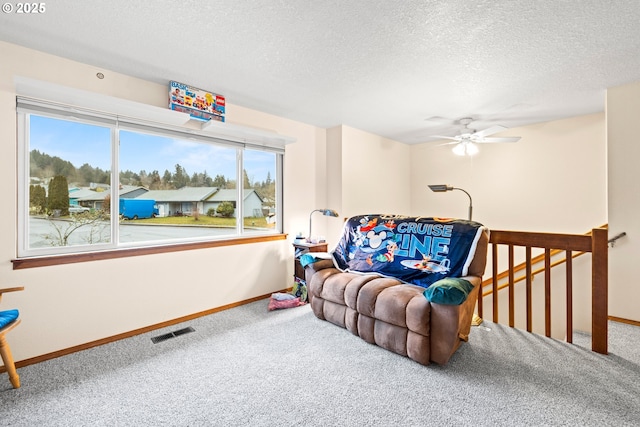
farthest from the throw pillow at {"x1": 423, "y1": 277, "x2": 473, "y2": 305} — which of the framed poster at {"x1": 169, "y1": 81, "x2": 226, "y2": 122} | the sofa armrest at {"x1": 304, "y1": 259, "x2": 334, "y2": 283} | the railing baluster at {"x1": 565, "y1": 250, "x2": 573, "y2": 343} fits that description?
the framed poster at {"x1": 169, "y1": 81, "x2": 226, "y2": 122}

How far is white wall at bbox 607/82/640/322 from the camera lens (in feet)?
9.41

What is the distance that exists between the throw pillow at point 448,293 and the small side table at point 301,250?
179cm

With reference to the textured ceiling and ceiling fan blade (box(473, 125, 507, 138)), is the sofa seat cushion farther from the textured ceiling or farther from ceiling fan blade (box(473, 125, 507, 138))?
ceiling fan blade (box(473, 125, 507, 138))

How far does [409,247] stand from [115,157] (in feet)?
9.62

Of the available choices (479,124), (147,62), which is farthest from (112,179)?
(479,124)

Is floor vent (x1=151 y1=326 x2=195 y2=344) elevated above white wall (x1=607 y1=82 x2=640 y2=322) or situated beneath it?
situated beneath

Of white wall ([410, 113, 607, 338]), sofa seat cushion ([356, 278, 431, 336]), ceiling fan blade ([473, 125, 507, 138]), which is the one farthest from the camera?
white wall ([410, 113, 607, 338])

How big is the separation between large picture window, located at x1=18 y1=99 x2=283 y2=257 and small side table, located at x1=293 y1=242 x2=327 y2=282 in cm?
61

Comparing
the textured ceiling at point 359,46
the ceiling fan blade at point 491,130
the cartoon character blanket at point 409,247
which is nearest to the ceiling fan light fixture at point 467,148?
the ceiling fan blade at point 491,130

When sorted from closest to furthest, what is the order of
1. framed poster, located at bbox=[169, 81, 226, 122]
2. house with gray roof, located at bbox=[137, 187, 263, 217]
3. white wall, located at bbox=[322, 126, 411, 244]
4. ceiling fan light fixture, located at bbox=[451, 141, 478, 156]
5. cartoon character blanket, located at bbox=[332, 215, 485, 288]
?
1. cartoon character blanket, located at bbox=[332, 215, 485, 288]
2. framed poster, located at bbox=[169, 81, 226, 122]
3. house with gray roof, located at bbox=[137, 187, 263, 217]
4. ceiling fan light fixture, located at bbox=[451, 141, 478, 156]
5. white wall, located at bbox=[322, 126, 411, 244]

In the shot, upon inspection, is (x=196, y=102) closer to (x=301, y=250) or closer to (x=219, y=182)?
(x=219, y=182)

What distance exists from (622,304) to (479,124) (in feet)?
8.61

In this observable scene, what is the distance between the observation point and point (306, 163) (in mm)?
4164

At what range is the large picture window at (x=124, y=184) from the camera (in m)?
2.29
